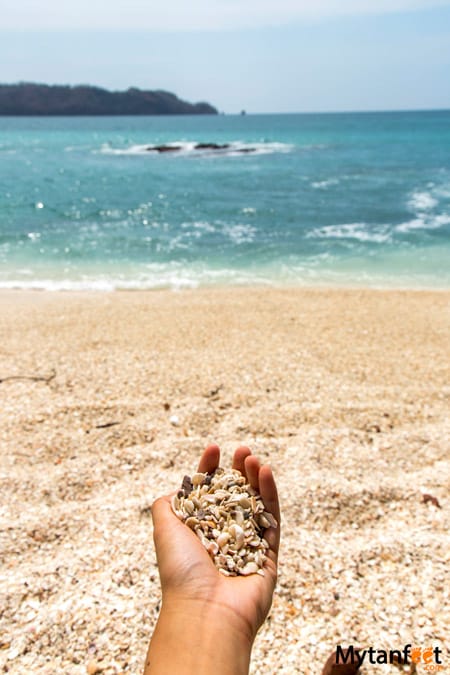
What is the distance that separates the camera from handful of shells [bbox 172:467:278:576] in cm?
261

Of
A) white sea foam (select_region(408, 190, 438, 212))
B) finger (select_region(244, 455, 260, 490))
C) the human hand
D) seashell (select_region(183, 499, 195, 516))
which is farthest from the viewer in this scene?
white sea foam (select_region(408, 190, 438, 212))

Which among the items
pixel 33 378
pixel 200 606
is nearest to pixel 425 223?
pixel 33 378

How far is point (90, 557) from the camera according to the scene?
3369mm

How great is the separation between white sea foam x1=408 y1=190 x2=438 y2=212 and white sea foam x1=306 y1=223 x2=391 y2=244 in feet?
13.7

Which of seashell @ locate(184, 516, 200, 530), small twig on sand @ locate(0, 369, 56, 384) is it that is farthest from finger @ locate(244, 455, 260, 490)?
small twig on sand @ locate(0, 369, 56, 384)

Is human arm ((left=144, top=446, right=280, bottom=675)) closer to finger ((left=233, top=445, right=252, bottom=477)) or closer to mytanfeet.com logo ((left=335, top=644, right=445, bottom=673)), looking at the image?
finger ((left=233, top=445, right=252, bottom=477))

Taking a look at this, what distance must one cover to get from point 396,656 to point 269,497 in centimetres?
104

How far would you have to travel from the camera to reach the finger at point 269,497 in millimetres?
2820

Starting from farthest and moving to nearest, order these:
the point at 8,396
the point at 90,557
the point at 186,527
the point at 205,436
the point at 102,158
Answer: the point at 102,158 → the point at 8,396 → the point at 205,436 → the point at 90,557 → the point at 186,527

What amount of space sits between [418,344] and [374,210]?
50.7 ft

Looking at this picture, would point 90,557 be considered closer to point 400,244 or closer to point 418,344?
point 418,344

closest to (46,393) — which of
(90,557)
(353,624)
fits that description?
(90,557)

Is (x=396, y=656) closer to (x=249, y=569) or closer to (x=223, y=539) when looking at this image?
(x=249, y=569)

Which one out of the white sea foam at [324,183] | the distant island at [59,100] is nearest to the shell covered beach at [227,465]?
the white sea foam at [324,183]
